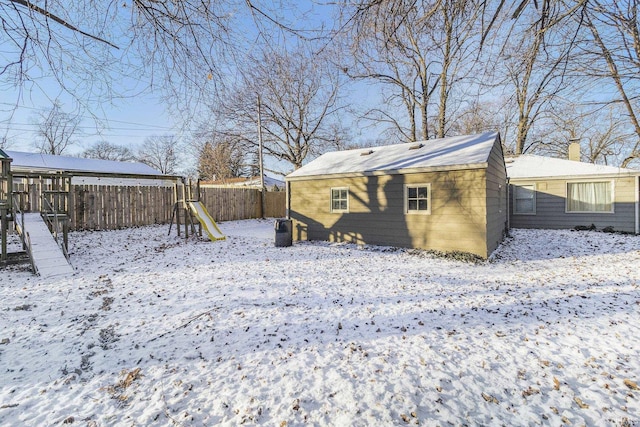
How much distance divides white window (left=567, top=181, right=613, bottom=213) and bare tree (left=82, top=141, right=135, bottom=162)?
4666 centimetres

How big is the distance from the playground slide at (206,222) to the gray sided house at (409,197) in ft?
8.63

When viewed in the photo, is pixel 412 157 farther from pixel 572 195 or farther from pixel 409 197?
pixel 572 195

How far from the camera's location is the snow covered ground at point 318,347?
A: 2.29m

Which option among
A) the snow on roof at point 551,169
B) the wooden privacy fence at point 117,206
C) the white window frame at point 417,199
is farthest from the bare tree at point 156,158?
the snow on roof at point 551,169

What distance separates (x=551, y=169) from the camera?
12703 mm

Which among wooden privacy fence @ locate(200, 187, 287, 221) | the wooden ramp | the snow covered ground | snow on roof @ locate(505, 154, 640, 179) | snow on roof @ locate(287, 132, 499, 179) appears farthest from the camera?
wooden privacy fence @ locate(200, 187, 287, 221)

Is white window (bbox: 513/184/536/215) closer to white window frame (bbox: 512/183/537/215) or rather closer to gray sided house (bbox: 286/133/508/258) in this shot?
white window frame (bbox: 512/183/537/215)

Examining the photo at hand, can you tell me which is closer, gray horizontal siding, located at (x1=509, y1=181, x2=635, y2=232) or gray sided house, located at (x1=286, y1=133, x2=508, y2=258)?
gray sided house, located at (x1=286, y1=133, x2=508, y2=258)

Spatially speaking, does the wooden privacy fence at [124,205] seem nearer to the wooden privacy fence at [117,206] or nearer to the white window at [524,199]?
the wooden privacy fence at [117,206]

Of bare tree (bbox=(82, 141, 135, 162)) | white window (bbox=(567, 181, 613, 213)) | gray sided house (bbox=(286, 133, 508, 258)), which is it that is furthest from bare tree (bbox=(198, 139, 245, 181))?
bare tree (bbox=(82, 141, 135, 162))

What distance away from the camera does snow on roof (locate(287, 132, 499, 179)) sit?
8.01 m

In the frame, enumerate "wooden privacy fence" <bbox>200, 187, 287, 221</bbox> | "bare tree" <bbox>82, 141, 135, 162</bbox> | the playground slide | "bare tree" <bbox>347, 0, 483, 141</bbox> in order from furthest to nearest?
"bare tree" <bbox>82, 141, 135, 162</bbox>, "wooden privacy fence" <bbox>200, 187, 287, 221</bbox>, the playground slide, "bare tree" <bbox>347, 0, 483, 141</bbox>

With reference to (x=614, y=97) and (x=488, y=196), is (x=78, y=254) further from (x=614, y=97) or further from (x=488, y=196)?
(x=614, y=97)

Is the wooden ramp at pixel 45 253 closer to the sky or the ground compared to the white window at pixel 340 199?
closer to the ground
